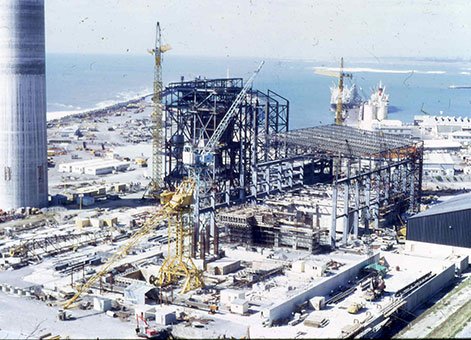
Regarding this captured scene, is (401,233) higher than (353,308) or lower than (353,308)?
lower

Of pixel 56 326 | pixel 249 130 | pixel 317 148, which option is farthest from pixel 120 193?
pixel 56 326

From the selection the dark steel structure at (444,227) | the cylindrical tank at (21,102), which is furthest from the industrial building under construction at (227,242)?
the cylindrical tank at (21,102)

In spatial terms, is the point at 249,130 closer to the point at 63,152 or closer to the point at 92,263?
the point at 92,263

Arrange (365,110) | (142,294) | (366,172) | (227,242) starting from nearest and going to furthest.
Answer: (142,294)
(227,242)
(366,172)
(365,110)

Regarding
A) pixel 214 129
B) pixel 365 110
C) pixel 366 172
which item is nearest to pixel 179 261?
pixel 366 172

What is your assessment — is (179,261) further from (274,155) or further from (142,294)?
(274,155)

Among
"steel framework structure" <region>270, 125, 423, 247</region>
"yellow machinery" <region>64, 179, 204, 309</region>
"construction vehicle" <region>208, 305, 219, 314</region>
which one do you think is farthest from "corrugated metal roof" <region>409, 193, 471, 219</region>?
"construction vehicle" <region>208, 305, 219, 314</region>
